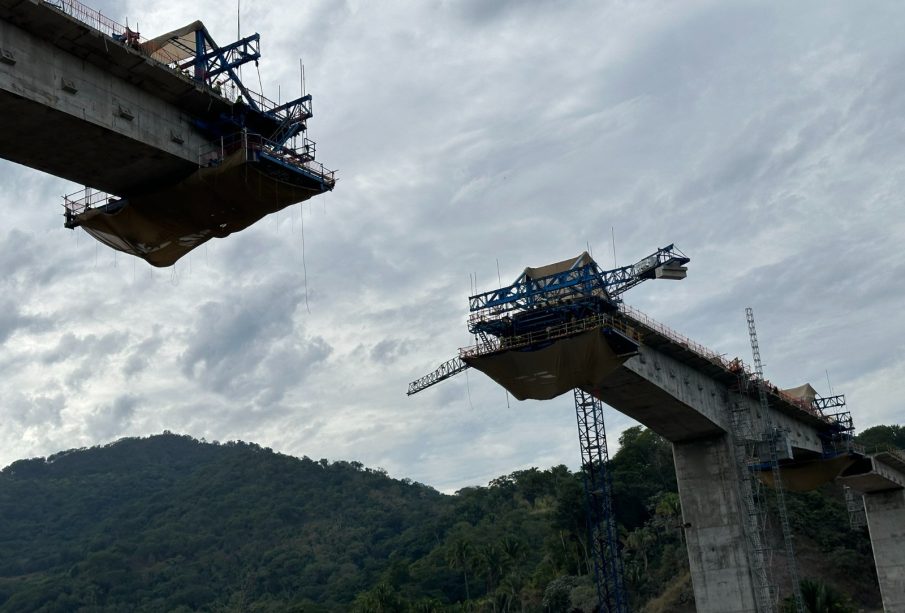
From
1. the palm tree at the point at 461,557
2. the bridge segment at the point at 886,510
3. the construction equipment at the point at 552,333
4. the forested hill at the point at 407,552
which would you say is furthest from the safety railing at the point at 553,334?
the palm tree at the point at 461,557

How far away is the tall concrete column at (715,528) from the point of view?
50.4 metres

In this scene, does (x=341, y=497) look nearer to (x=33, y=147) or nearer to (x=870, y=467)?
(x=870, y=467)

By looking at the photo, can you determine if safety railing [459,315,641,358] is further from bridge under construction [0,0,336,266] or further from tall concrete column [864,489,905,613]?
tall concrete column [864,489,905,613]

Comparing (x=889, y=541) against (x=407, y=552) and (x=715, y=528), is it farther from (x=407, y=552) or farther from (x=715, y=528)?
(x=407, y=552)

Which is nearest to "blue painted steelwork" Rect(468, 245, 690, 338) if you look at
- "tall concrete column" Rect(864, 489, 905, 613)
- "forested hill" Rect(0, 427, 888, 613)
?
"forested hill" Rect(0, 427, 888, 613)

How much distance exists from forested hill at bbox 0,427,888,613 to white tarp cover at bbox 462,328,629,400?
24.8m

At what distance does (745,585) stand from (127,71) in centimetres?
4078

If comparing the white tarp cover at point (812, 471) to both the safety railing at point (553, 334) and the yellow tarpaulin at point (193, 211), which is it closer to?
the safety railing at point (553, 334)

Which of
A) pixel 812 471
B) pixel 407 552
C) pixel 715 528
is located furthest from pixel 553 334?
pixel 407 552

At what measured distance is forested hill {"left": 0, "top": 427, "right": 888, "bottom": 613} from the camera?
85.8 m

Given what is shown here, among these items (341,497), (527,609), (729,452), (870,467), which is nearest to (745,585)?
(729,452)

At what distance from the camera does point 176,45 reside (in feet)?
102

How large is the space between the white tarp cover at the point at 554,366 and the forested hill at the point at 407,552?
24.8m

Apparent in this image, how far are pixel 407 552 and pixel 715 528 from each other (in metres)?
95.6
